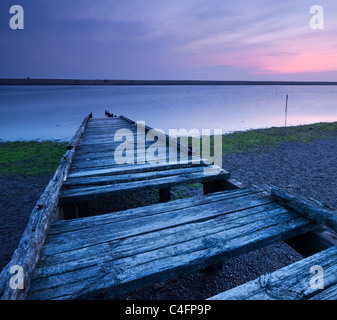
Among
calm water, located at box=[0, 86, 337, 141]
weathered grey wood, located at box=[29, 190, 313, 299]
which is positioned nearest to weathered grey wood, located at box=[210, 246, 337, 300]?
weathered grey wood, located at box=[29, 190, 313, 299]

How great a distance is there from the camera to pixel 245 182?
286 inches

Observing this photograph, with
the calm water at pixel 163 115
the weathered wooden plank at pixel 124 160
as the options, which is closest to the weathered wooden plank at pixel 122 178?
the weathered wooden plank at pixel 124 160

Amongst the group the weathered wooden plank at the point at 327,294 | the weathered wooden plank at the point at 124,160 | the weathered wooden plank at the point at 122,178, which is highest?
the weathered wooden plank at the point at 124,160

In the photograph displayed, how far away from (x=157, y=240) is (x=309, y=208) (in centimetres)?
165

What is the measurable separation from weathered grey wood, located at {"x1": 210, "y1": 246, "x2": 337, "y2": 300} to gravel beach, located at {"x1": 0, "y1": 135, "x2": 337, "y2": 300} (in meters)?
1.88

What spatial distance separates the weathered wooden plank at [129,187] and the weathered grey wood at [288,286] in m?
2.05

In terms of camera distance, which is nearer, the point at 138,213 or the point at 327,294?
the point at 327,294

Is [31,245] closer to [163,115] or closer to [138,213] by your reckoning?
[138,213]

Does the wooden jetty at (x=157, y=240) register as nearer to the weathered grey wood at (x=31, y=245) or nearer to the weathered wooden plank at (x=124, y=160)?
the weathered grey wood at (x=31, y=245)

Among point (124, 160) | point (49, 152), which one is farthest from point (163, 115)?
point (124, 160)

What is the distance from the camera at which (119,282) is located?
1707mm

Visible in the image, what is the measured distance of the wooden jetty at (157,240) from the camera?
5.48 ft

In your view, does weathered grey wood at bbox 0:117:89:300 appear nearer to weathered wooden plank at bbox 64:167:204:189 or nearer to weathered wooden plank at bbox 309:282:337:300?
weathered wooden plank at bbox 64:167:204:189

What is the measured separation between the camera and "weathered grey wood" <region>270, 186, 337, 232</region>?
2294mm
